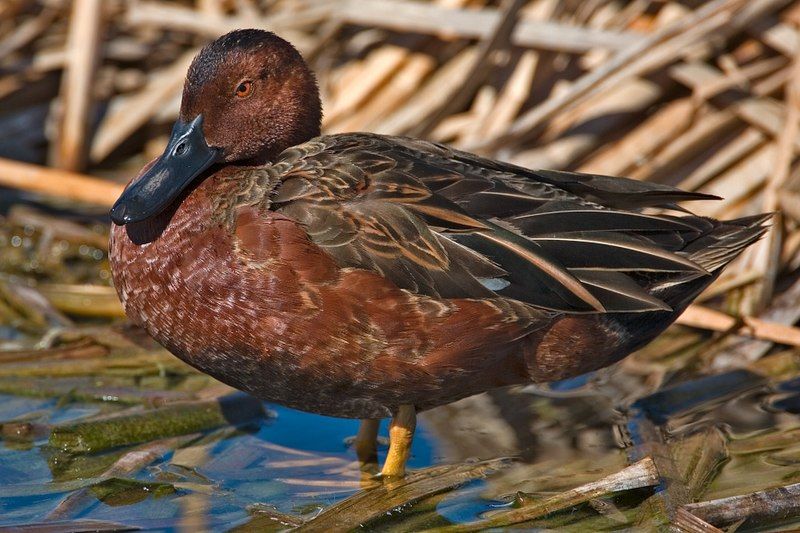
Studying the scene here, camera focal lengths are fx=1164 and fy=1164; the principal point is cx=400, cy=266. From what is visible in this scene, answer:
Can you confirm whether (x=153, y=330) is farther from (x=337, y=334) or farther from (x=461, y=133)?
(x=461, y=133)

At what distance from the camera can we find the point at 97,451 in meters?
4.48

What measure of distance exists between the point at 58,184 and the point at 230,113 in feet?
8.91

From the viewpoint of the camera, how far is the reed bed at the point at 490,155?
163 inches

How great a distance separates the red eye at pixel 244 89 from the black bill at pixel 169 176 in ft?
0.54

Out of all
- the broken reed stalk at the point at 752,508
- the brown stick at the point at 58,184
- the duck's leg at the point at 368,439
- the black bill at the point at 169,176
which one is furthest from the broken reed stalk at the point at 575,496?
the brown stick at the point at 58,184

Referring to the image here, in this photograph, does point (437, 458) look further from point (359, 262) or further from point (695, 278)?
point (695, 278)

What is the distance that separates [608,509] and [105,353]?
2467 mm

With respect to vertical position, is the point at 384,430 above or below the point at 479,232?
below

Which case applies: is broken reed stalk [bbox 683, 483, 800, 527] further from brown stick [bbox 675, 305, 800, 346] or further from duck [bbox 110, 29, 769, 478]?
brown stick [bbox 675, 305, 800, 346]

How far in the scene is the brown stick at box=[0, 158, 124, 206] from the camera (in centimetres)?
655

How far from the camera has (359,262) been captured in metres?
3.90

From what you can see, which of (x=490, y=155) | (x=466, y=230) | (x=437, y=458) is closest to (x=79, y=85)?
(x=490, y=155)

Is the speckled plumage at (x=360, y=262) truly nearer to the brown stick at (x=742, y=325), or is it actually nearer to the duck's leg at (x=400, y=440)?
the duck's leg at (x=400, y=440)

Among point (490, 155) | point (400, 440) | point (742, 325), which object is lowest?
point (400, 440)
